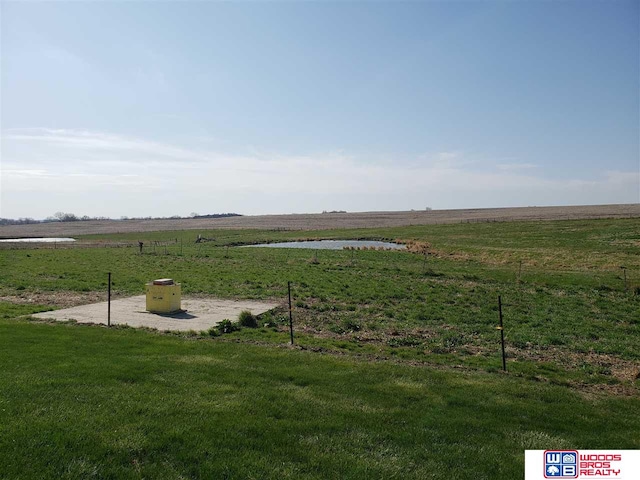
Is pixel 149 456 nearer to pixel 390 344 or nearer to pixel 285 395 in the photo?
pixel 285 395

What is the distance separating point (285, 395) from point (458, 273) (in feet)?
79.6

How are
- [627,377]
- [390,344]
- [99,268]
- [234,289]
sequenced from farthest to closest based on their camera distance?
[99,268] < [234,289] < [390,344] < [627,377]

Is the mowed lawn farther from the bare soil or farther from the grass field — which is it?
the bare soil

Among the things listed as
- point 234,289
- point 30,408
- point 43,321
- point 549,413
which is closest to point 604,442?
point 549,413

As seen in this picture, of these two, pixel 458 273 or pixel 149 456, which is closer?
pixel 149 456

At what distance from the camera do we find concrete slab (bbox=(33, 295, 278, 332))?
49.4ft

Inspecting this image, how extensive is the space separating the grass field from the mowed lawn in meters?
0.03

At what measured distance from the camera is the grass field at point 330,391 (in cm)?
571

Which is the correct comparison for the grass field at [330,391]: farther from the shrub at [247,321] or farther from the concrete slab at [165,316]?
the concrete slab at [165,316]

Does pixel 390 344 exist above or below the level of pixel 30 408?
below

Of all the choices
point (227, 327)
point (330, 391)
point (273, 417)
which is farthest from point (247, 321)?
point (273, 417)

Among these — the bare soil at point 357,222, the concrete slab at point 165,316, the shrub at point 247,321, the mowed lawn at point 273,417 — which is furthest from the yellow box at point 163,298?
the bare soil at point 357,222

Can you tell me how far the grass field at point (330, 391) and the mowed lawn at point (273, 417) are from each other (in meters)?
0.03

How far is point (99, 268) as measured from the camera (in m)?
32.0
